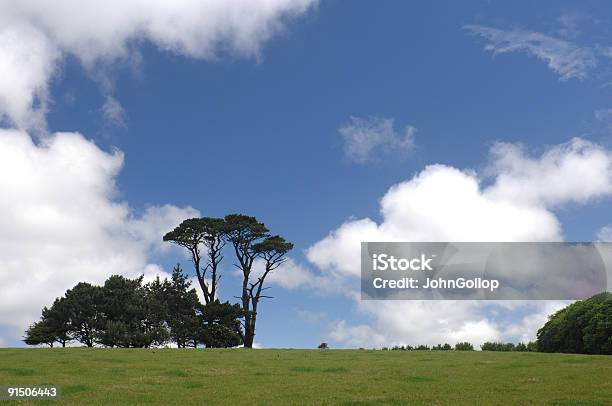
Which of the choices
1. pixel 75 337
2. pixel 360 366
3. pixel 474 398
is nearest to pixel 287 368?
pixel 360 366

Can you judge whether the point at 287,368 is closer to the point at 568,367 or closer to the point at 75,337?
the point at 568,367

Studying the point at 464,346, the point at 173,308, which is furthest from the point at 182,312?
the point at 464,346

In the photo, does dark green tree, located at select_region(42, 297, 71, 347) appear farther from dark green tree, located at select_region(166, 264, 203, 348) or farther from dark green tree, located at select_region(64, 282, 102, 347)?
dark green tree, located at select_region(166, 264, 203, 348)

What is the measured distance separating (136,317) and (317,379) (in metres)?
54.7

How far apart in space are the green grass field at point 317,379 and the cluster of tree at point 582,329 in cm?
883

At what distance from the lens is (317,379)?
26.1m

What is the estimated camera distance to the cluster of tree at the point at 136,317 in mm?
71188

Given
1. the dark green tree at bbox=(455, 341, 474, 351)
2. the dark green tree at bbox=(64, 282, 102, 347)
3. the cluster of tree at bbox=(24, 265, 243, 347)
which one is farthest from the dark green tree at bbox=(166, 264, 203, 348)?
the dark green tree at bbox=(455, 341, 474, 351)

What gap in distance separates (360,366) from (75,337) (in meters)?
58.5

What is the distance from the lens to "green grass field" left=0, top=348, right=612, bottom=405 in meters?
20.2

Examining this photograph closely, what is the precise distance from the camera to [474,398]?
65.8ft

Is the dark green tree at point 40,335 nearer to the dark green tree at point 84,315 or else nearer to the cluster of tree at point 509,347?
the dark green tree at point 84,315

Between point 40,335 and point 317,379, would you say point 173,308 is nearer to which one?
point 40,335

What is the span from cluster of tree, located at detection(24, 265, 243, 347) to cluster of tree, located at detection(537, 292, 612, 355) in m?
36.3
